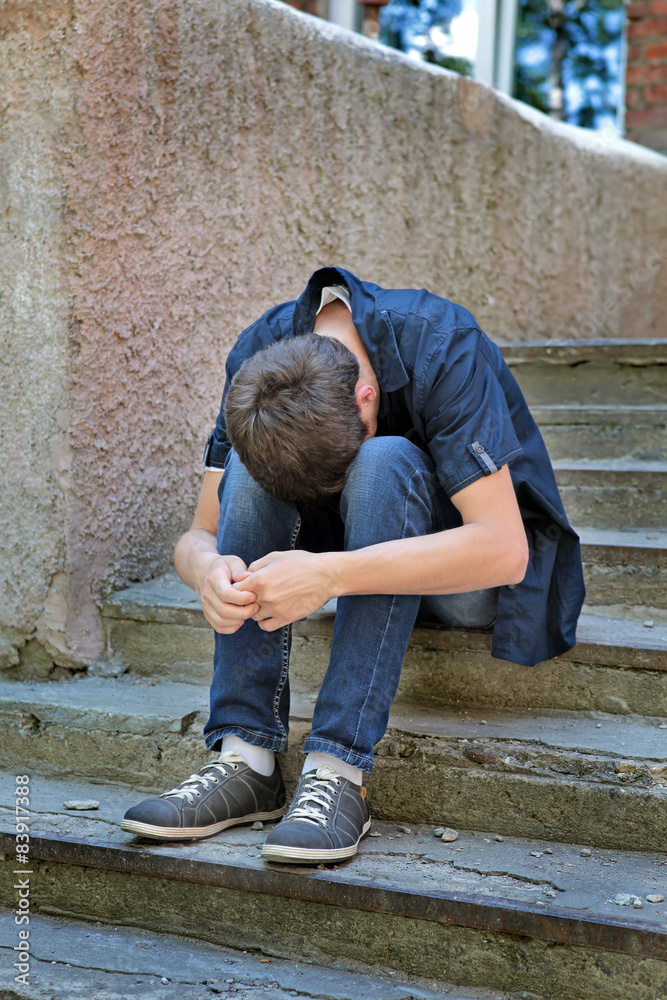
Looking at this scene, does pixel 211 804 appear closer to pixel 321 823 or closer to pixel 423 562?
pixel 321 823

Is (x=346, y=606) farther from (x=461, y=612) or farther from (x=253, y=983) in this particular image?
(x=253, y=983)

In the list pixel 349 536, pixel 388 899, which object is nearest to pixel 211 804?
pixel 388 899

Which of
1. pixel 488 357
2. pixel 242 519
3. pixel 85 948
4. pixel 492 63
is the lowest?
pixel 85 948

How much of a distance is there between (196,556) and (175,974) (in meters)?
0.66

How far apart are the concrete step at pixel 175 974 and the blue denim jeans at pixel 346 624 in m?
0.31

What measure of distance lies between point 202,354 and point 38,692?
0.92 metres

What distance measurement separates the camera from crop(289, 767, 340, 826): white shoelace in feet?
4.41

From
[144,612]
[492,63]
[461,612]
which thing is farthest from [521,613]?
[492,63]

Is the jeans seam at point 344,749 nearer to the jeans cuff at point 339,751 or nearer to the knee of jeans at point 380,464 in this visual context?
the jeans cuff at point 339,751

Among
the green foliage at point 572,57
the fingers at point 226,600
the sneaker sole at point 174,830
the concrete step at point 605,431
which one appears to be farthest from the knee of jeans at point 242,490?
the green foliage at point 572,57

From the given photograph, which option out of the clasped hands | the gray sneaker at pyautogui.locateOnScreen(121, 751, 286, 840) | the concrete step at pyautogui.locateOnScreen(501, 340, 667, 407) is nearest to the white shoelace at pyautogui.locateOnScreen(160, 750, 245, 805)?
the gray sneaker at pyautogui.locateOnScreen(121, 751, 286, 840)

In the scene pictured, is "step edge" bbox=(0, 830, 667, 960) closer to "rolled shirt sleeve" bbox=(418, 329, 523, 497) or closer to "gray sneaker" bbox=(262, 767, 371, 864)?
"gray sneaker" bbox=(262, 767, 371, 864)

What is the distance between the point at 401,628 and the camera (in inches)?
56.1

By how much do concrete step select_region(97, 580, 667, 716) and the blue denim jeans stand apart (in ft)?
0.53
